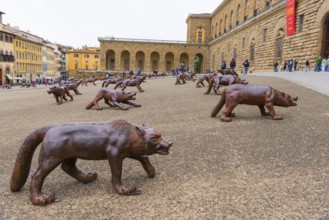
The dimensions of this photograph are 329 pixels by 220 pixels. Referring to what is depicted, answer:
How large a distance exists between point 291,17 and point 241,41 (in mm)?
13593

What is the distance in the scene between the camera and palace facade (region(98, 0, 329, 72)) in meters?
21.9

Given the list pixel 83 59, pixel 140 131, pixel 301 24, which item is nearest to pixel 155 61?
pixel 301 24

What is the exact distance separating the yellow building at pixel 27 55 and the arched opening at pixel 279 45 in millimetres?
46873

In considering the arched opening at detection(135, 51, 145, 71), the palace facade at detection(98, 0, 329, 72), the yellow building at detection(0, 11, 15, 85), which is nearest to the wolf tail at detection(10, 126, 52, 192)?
the palace facade at detection(98, 0, 329, 72)

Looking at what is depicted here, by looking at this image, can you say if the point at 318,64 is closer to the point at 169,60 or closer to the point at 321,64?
the point at 321,64

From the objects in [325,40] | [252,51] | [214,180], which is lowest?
[214,180]

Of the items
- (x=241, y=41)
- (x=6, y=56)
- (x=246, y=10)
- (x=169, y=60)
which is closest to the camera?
(x=241, y=41)

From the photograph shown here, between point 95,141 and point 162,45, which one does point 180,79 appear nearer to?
point 95,141

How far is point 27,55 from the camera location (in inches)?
2514

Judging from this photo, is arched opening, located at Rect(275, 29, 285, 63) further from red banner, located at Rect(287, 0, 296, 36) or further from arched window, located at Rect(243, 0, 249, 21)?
arched window, located at Rect(243, 0, 249, 21)

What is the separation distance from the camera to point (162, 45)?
5828 centimetres

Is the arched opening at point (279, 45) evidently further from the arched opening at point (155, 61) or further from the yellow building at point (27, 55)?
the yellow building at point (27, 55)

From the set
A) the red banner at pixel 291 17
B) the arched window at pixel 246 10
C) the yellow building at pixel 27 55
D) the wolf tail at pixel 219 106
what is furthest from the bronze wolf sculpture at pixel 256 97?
the yellow building at pixel 27 55

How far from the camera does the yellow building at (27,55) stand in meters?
58.5
